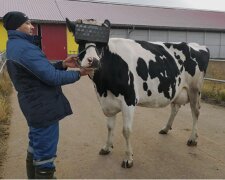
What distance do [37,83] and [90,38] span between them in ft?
3.34

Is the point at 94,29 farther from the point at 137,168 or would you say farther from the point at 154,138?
the point at 154,138

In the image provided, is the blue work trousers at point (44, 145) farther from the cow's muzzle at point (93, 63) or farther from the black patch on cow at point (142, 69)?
the black patch on cow at point (142, 69)

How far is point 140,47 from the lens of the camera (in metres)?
5.34

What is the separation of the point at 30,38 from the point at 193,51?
11.6 ft

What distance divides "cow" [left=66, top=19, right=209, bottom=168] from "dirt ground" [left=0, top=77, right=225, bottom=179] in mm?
255

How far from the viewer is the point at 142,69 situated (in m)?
5.10

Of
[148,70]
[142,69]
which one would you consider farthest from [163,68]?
[142,69]

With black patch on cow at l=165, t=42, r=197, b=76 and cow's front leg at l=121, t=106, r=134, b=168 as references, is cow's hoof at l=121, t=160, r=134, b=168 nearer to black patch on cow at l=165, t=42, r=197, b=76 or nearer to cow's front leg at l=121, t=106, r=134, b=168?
cow's front leg at l=121, t=106, r=134, b=168

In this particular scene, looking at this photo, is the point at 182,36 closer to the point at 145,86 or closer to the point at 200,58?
the point at 200,58

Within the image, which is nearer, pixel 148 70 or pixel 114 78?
pixel 114 78

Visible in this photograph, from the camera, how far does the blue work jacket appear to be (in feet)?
10.3

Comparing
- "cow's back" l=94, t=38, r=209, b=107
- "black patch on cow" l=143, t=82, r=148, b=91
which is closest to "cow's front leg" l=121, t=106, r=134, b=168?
"cow's back" l=94, t=38, r=209, b=107

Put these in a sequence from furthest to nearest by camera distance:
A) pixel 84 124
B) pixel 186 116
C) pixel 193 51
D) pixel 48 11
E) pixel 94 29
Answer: pixel 48 11 → pixel 186 116 → pixel 84 124 → pixel 193 51 → pixel 94 29

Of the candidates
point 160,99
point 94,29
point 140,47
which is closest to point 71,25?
point 94,29
